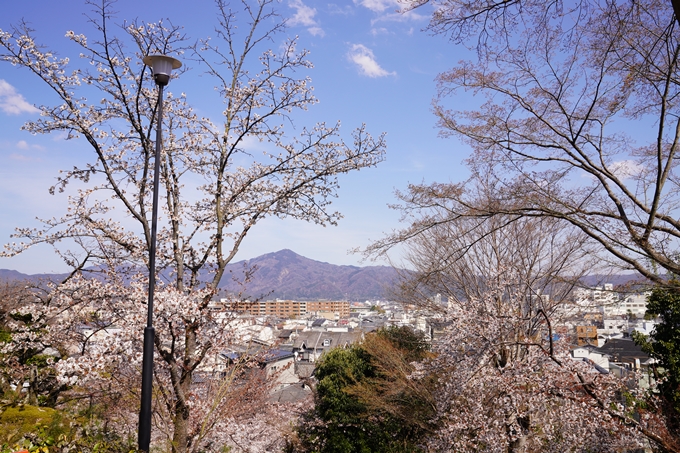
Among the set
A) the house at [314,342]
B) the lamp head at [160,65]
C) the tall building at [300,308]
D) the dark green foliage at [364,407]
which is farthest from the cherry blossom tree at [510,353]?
the tall building at [300,308]

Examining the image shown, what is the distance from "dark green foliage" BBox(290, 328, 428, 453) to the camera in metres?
14.0

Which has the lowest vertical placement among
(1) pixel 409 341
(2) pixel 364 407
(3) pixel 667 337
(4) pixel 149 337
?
(2) pixel 364 407

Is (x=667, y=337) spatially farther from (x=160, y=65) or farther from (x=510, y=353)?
(x=160, y=65)

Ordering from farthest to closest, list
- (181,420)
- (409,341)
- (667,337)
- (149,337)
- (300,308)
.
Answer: (300,308) < (409,341) < (667,337) < (181,420) < (149,337)

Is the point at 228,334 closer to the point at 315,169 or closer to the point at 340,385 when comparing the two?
the point at 315,169

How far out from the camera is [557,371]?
7.07 metres

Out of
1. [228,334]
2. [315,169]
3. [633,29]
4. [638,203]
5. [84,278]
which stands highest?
[633,29]

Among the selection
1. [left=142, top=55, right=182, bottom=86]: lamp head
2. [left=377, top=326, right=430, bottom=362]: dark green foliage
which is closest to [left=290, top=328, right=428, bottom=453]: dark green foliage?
[left=377, top=326, right=430, bottom=362]: dark green foliage

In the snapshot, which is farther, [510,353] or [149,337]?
[510,353]

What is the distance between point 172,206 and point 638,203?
18.9 ft

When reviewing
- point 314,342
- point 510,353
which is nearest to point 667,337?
point 510,353

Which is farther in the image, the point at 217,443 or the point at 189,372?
the point at 217,443

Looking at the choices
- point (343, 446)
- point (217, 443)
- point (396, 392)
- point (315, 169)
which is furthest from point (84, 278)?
point (343, 446)

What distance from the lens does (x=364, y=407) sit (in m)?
14.8
